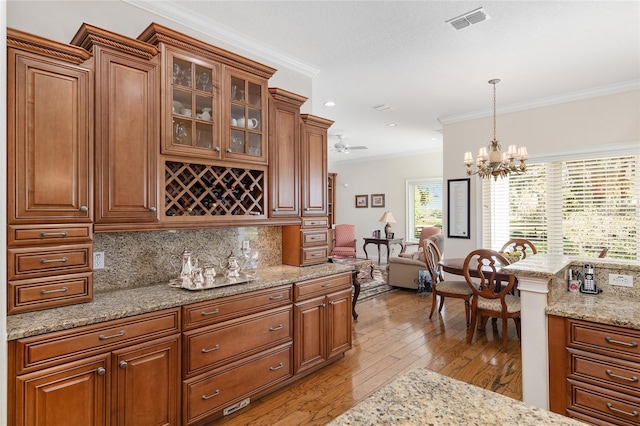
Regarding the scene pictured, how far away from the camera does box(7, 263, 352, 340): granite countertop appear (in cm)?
165

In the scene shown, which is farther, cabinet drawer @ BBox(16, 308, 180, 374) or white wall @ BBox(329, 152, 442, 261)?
white wall @ BBox(329, 152, 442, 261)

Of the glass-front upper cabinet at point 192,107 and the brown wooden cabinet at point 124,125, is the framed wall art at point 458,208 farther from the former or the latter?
the brown wooden cabinet at point 124,125

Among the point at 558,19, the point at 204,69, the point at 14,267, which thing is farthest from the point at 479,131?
the point at 14,267

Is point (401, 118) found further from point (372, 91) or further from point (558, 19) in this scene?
point (558, 19)

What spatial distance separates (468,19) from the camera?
9.01ft

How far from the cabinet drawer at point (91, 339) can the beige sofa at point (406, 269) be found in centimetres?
456

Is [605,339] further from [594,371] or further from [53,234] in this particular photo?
[53,234]

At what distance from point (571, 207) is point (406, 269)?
2559 millimetres

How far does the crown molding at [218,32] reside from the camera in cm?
259

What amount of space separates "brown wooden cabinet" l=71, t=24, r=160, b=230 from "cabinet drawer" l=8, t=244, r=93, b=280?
185mm

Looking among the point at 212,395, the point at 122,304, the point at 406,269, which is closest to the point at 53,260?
the point at 122,304

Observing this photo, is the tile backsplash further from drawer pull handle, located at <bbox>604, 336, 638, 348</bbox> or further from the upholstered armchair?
the upholstered armchair

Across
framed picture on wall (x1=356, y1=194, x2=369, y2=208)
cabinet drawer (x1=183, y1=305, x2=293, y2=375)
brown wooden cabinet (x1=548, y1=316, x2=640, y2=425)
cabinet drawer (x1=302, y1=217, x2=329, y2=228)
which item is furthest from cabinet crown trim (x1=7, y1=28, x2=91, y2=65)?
framed picture on wall (x1=356, y1=194, x2=369, y2=208)

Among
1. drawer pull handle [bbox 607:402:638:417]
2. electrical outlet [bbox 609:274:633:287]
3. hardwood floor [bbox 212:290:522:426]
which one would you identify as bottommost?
hardwood floor [bbox 212:290:522:426]
